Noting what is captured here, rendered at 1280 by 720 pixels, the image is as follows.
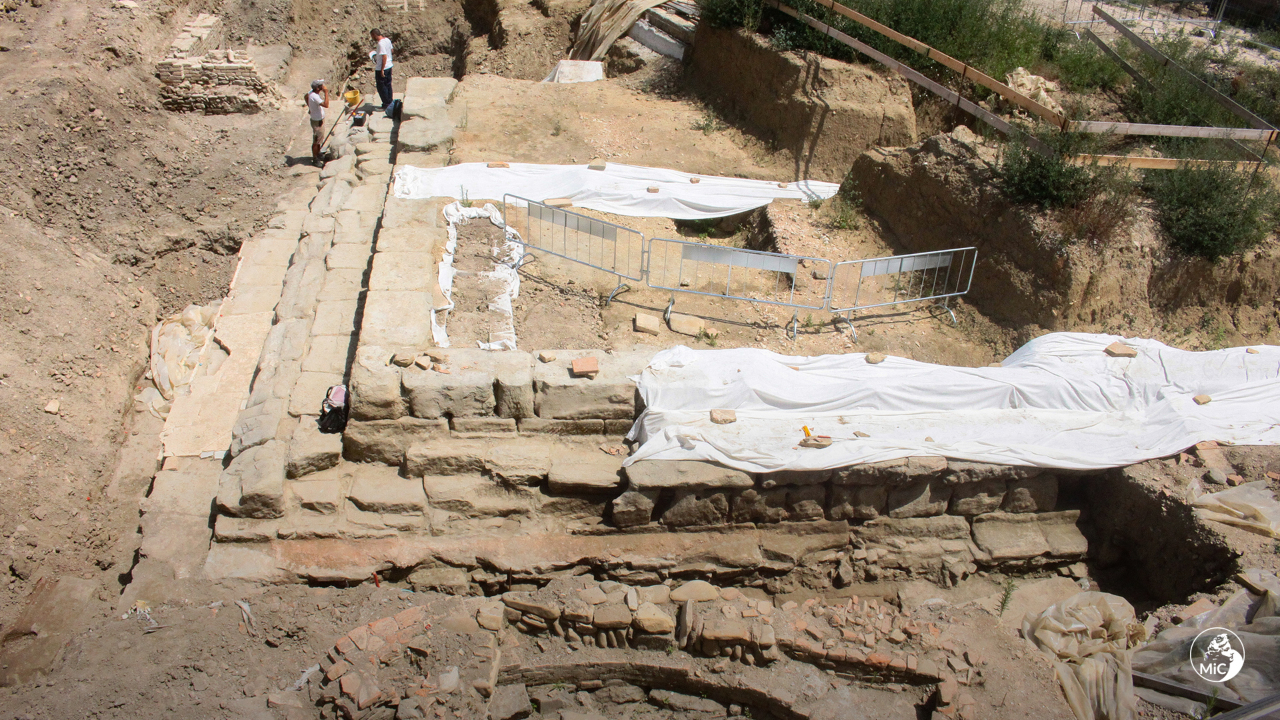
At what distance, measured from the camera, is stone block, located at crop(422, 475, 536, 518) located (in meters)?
5.76

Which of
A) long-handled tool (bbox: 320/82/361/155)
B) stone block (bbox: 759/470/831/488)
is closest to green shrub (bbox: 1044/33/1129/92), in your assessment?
stone block (bbox: 759/470/831/488)

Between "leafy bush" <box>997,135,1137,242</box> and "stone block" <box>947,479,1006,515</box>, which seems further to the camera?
"leafy bush" <box>997,135,1137,242</box>

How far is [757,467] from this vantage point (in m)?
5.55

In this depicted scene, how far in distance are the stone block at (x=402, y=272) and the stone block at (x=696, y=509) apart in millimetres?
2940

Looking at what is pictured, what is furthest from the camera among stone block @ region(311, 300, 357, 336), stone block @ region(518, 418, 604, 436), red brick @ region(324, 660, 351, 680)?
stone block @ region(311, 300, 357, 336)

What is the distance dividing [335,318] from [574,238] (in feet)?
8.64

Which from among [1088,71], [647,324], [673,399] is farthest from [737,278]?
[1088,71]

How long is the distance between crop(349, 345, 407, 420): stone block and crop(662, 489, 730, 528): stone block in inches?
83.7

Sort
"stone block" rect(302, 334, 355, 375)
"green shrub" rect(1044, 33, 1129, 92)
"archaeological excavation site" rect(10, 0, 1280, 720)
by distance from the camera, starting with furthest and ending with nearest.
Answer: "green shrub" rect(1044, 33, 1129, 92)
"stone block" rect(302, 334, 355, 375)
"archaeological excavation site" rect(10, 0, 1280, 720)

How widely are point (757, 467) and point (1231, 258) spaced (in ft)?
18.3

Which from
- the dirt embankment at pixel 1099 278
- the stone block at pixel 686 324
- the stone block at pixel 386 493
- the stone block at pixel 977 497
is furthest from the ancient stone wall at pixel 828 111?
the stone block at pixel 386 493

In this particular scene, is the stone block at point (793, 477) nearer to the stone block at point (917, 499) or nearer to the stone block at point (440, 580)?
the stone block at point (917, 499)

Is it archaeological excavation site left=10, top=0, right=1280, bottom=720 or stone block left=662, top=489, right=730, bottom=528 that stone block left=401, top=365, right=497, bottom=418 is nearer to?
archaeological excavation site left=10, top=0, right=1280, bottom=720

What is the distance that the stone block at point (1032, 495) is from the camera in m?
5.99
